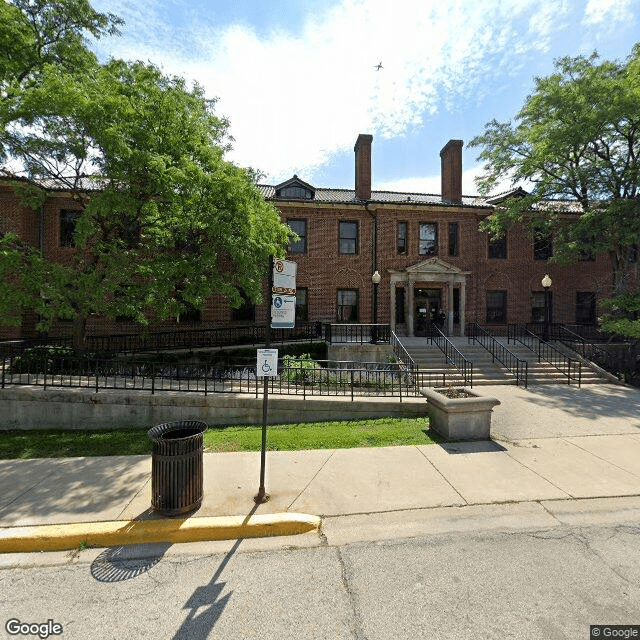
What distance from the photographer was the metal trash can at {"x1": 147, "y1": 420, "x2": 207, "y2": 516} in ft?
13.8

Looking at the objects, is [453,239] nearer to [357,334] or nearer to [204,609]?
[357,334]

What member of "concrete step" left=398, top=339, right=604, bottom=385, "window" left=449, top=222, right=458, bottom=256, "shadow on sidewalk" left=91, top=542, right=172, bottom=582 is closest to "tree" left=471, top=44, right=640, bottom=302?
"window" left=449, top=222, right=458, bottom=256

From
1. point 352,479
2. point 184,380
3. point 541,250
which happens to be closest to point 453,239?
point 541,250

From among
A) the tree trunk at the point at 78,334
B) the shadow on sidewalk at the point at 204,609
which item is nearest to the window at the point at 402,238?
the tree trunk at the point at 78,334

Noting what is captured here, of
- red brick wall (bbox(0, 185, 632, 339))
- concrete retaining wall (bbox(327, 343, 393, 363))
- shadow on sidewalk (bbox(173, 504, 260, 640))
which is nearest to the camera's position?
shadow on sidewalk (bbox(173, 504, 260, 640))

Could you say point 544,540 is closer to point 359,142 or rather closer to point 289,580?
point 289,580

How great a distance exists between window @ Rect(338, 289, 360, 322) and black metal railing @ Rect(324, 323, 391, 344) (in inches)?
55.6

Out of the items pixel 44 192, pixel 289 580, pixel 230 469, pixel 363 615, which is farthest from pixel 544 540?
pixel 44 192

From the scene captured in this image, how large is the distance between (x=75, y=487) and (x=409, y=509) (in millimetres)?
4853

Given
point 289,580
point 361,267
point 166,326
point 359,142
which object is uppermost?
point 359,142

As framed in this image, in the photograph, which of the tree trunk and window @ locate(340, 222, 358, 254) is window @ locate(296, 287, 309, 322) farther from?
the tree trunk

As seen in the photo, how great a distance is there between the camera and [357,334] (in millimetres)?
16859

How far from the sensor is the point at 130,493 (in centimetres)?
480

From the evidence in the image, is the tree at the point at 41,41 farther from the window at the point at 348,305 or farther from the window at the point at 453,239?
the window at the point at 453,239
